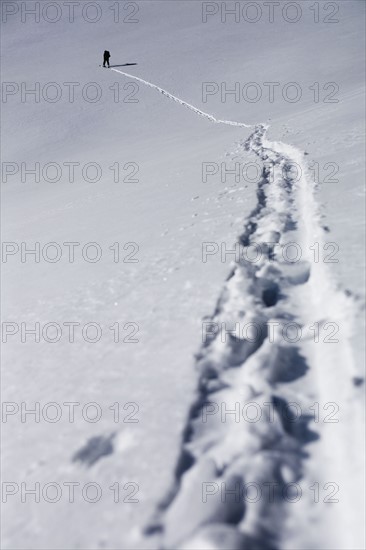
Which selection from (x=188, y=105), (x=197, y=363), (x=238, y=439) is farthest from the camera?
(x=188, y=105)

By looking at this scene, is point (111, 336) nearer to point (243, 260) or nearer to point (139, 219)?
point (243, 260)

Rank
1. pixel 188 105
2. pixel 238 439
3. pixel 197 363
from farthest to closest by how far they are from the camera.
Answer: pixel 188 105
pixel 197 363
pixel 238 439

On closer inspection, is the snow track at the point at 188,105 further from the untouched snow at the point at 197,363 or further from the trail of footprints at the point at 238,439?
the trail of footprints at the point at 238,439

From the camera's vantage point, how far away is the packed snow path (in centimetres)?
→ 156

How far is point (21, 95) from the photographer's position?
822 inches

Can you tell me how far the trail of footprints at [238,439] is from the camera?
61.1 inches

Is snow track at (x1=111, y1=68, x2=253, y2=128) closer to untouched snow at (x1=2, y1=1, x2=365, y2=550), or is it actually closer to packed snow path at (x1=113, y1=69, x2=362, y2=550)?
untouched snow at (x1=2, y1=1, x2=365, y2=550)

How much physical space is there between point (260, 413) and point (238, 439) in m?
0.14

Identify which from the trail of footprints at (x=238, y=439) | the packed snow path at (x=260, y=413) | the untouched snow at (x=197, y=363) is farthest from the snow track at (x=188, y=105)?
the trail of footprints at (x=238, y=439)

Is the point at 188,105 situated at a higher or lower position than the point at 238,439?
higher

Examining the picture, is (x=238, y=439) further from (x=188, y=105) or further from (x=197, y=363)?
(x=188, y=105)

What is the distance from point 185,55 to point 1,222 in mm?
18479

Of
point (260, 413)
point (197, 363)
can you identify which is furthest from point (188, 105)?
point (260, 413)

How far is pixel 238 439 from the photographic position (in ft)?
6.10
